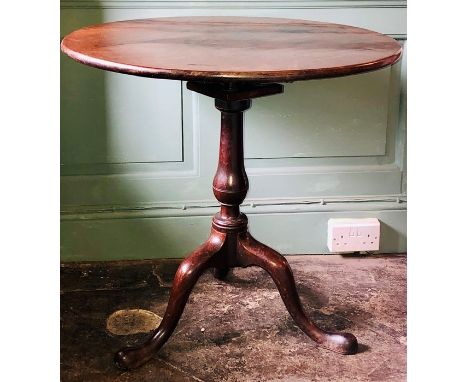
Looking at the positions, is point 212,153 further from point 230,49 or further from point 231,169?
point 230,49

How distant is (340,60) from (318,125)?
844mm

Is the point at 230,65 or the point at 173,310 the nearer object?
the point at 230,65

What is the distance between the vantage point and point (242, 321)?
74.8 inches

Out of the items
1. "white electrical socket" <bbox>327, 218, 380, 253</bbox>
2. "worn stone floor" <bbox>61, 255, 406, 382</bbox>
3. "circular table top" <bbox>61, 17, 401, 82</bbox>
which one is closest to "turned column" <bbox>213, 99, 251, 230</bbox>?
"circular table top" <bbox>61, 17, 401, 82</bbox>

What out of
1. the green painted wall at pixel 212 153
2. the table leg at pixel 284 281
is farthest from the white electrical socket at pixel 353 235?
the table leg at pixel 284 281

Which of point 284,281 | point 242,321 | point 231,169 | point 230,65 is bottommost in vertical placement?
point 242,321

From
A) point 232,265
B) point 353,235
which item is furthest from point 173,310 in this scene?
point 353,235

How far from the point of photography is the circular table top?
1296 mm

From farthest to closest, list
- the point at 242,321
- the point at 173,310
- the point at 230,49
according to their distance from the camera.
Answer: the point at 242,321 < the point at 173,310 < the point at 230,49

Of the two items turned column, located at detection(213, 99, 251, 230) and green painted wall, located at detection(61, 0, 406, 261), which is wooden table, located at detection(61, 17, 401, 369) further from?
green painted wall, located at detection(61, 0, 406, 261)

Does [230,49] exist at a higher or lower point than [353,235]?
higher

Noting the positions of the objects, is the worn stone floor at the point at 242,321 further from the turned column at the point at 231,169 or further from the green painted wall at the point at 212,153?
the turned column at the point at 231,169

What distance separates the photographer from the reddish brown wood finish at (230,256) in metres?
1.70

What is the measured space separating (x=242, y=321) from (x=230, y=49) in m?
0.76
